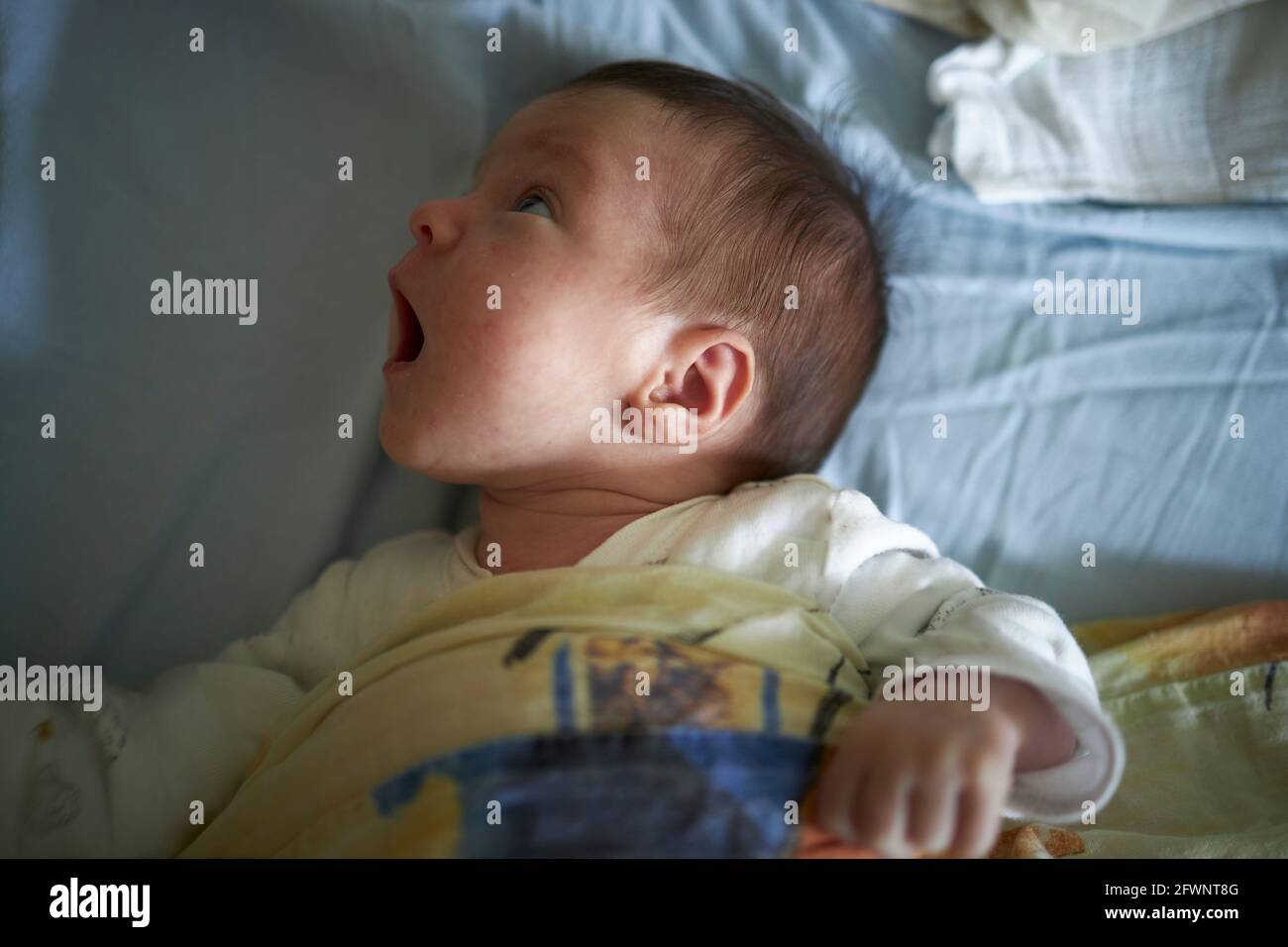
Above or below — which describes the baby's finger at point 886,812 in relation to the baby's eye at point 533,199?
below

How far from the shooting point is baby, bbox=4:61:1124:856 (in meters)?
0.98

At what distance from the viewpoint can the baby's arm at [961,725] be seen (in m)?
0.71

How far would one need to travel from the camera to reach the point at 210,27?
1162 mm

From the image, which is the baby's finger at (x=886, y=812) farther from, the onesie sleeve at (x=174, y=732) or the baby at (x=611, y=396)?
the onesie sleeve at (x=174, y=732)

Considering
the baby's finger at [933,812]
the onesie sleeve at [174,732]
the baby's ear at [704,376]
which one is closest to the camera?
the baby's finger at [933,812]

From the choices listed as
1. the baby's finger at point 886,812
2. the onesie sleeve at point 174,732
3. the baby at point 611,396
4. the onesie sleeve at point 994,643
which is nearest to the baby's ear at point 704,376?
the baby at point 611,396

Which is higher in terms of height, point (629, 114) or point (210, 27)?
point (210, 27)

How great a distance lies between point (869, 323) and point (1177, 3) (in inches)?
22.2

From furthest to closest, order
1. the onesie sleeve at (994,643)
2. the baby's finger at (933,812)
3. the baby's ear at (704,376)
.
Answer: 1. the baby's ear at (704,376)
2. the onesie sleeve at (994,643)
3. the baby's finger at (933,812)

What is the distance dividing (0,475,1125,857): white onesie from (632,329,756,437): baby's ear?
95mm

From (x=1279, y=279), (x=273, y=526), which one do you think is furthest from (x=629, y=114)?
(x=1279, y=279)

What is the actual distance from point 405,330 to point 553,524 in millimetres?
259
